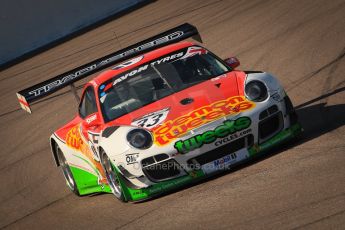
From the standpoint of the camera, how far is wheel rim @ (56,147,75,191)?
9.64 meters

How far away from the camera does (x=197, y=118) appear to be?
741 centimetres

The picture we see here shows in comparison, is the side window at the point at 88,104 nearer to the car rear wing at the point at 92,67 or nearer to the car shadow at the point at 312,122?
the car rear wing at the point at 92,67

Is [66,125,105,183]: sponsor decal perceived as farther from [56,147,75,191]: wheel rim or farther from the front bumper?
the front bumper

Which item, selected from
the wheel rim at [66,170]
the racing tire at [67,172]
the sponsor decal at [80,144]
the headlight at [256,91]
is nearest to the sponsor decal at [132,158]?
the sponsor decal at [80,144]

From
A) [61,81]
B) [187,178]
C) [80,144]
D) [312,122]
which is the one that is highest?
[61,81]

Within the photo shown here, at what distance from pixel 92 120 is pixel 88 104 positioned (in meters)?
0.67

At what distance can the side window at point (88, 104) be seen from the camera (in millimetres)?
8927

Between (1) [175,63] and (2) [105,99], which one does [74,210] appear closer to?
(2) [105,99]

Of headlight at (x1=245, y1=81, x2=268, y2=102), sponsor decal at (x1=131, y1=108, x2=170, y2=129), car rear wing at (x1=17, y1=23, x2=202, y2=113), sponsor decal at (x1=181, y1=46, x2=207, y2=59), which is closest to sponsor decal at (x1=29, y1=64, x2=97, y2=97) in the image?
car rear wing at (x1=17, y1=23, x2=202, y2=113)

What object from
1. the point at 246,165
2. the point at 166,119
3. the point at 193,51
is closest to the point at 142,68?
the point at 193,51

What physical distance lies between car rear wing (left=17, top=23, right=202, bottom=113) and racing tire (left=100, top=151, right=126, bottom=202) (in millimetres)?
1488

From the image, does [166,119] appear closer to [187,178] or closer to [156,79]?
[187,178]

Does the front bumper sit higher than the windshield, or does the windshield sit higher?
the windshield

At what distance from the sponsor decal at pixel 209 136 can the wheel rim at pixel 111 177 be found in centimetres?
95
